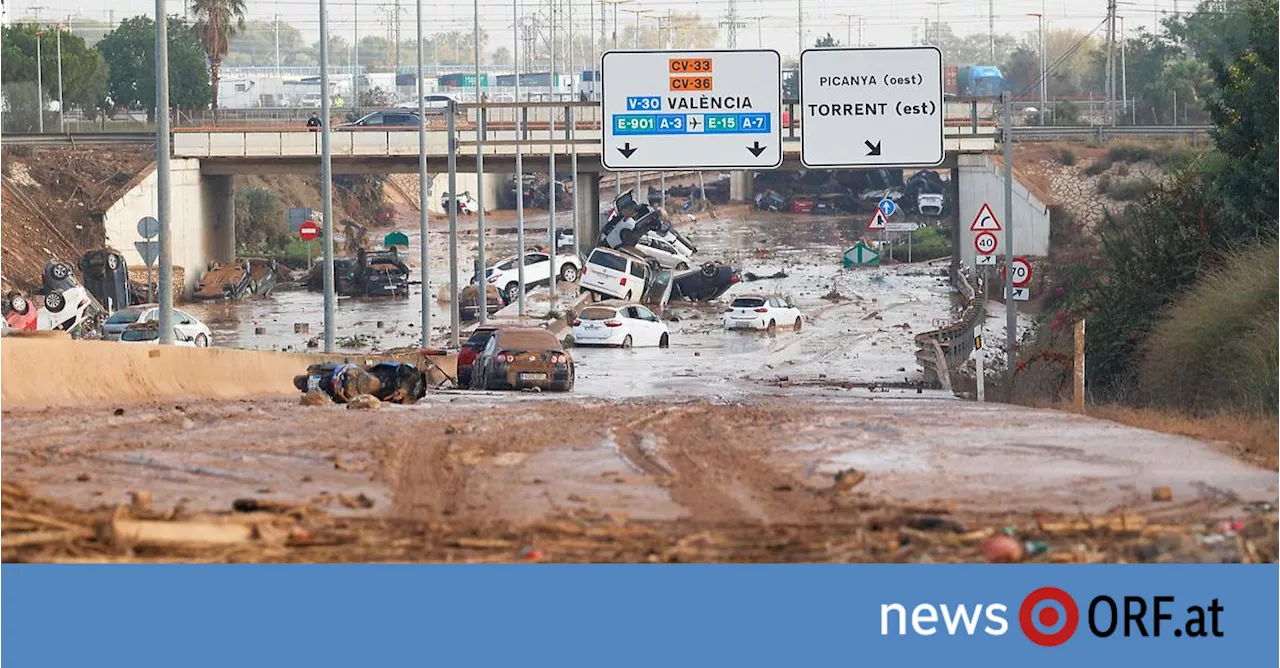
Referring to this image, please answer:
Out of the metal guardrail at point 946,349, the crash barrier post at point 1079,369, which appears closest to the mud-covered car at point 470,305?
the metal guardrail at point 946,349

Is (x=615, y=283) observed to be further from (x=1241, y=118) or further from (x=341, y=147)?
(x=1241, y=118)

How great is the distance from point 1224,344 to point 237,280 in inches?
2059

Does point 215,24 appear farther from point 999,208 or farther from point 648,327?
point 648,327

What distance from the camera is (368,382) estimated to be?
26.9 metres

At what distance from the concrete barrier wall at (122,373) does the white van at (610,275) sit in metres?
34.7

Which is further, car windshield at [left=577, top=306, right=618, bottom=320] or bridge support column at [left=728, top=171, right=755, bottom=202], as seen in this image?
bridge support column at [left=728, top=171, right=755, bottom=202]

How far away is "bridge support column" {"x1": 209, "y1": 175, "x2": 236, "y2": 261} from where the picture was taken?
78.0m

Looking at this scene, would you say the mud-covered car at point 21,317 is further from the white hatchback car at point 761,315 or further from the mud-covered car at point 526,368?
the white hatchback car at point 761,315

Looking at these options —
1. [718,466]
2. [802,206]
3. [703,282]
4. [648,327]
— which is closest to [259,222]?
[802,206]

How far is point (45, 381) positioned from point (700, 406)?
331 inches

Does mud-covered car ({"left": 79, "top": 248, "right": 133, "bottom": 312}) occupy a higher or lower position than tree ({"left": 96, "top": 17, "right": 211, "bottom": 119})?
lower

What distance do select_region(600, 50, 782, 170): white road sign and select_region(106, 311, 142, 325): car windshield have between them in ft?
54.1

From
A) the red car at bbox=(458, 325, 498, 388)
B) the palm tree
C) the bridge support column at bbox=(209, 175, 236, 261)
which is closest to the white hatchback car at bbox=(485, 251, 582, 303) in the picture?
the bridge support column at bbox=(209, 175, 236, 261)

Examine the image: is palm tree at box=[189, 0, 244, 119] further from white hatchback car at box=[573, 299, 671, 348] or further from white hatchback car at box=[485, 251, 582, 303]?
white hatchback car at box=[573, 299, 671, 348]
